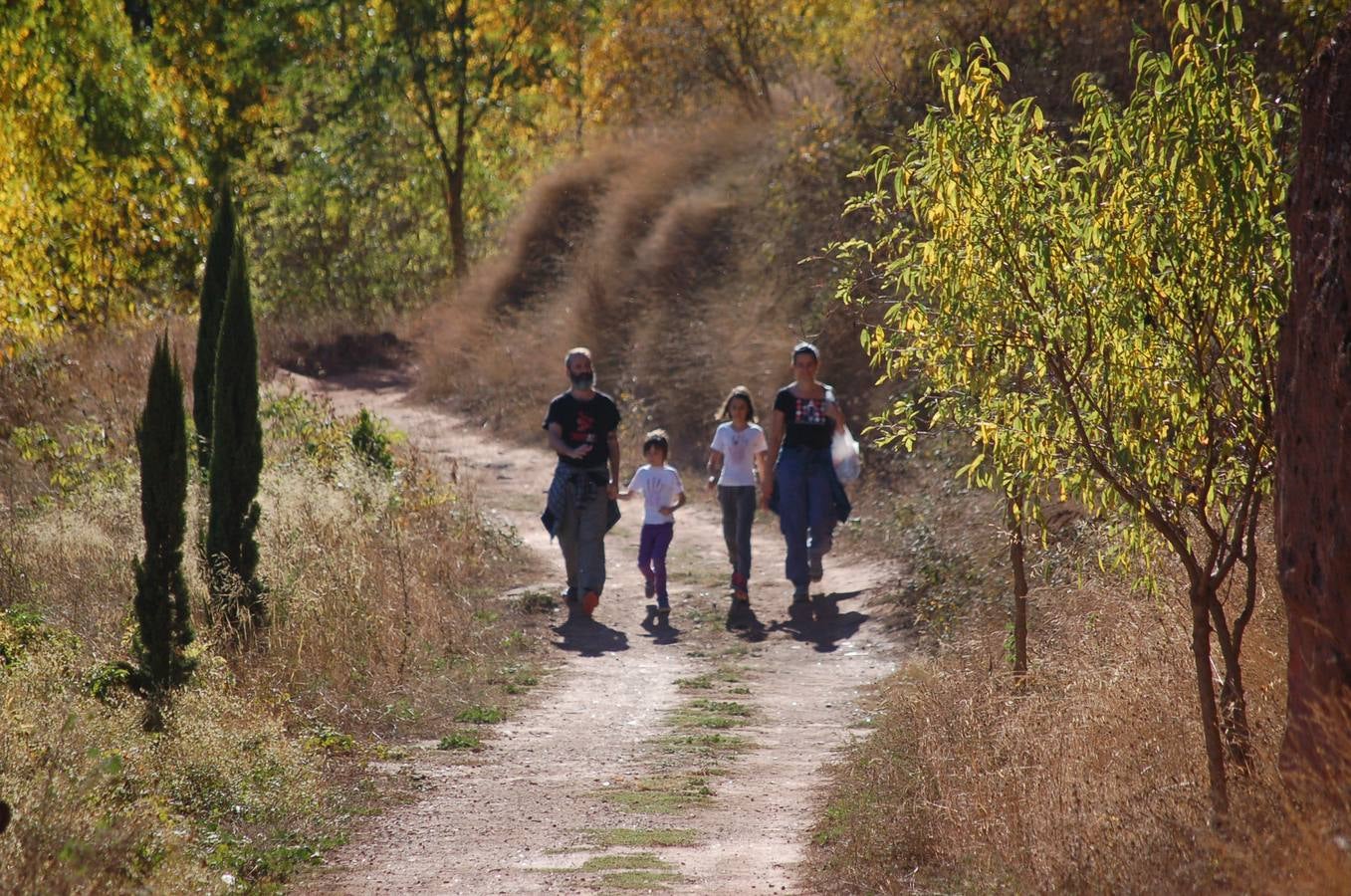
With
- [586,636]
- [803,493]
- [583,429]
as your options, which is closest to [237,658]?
[586,636]

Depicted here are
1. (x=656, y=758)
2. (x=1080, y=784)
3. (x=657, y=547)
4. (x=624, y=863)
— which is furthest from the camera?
(x=657, y=547)

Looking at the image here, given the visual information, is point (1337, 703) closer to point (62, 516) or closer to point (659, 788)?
point (659, 788)

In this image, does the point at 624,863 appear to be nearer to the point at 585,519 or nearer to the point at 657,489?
the point at 585,519

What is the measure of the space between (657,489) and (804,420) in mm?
1304

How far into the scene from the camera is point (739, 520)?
462 inches

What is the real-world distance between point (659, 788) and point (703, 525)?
850 centimetres

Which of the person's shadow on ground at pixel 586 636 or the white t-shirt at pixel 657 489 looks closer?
the person's shadow on ground at pixel 586 636

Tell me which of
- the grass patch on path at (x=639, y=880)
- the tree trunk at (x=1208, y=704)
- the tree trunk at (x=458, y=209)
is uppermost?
the tree trunk at (x=458, y=209)

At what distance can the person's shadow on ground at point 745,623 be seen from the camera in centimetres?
1143

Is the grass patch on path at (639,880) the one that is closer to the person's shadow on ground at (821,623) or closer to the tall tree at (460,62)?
the person's shadow on ground at (821,623)

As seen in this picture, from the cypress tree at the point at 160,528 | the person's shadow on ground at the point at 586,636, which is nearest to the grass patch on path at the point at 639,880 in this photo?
the cypress tree at the point at 160,528

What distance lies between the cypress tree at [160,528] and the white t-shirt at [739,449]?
5.02 m

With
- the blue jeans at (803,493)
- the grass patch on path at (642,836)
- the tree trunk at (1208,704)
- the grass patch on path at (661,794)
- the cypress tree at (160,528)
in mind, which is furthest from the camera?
the blue jeans at (803,493)

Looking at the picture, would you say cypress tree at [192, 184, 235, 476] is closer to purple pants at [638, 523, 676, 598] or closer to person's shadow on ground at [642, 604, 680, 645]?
purple pants at [638, 523, 676, 598]
